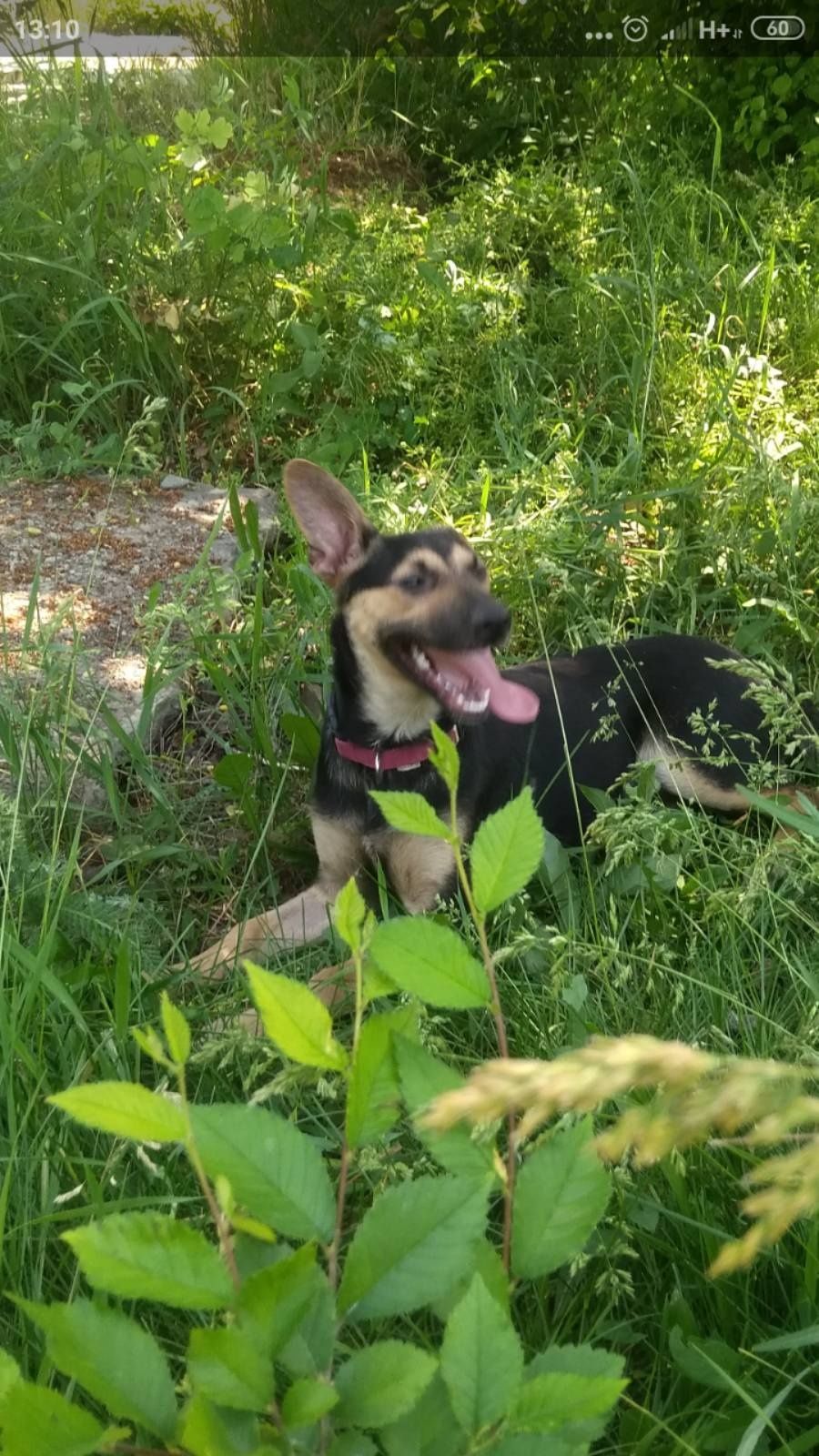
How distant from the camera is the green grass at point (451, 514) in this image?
173cm

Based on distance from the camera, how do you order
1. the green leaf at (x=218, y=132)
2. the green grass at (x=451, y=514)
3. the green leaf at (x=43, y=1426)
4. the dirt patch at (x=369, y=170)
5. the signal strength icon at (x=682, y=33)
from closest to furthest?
1. the green leaf at (x=43, y=1426)
2. the green grass at (x=451, y=514)
3. the green leaf at (x=218, y=132)
4. the signal strength icon at (x=682, y=33)
5. the dirt patch at (x=369, y=170)

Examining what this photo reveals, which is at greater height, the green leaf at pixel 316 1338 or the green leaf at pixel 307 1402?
the green leaf at pixel 307 1402

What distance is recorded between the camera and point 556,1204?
89cm

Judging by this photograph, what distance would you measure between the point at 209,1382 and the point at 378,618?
2407 mm

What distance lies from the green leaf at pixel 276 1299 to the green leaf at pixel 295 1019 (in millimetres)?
119

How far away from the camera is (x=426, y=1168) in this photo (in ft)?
5.97

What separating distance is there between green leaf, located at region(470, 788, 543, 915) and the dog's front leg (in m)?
1.90

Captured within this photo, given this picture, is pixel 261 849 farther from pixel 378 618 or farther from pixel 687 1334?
Answer: pixel 687 1334

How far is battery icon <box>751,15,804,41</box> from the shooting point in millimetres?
6062

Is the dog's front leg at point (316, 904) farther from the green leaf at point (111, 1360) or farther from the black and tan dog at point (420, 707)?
the green leaf at point (111, 1360)

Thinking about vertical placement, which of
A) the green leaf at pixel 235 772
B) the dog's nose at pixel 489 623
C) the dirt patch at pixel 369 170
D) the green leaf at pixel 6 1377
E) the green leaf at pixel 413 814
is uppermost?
the dirt patch at pixel 369 170

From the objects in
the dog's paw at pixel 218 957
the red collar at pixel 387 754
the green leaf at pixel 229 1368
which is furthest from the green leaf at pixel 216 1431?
the red collar at pixel 387 754

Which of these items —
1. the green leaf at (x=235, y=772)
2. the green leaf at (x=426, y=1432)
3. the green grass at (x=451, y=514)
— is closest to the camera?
the green leaf at (x=426, y=1432)

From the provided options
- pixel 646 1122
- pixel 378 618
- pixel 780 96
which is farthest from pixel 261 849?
pixel 780 96
